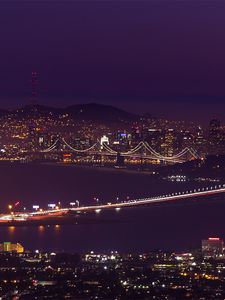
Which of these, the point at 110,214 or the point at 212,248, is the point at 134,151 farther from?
the point at 212,248

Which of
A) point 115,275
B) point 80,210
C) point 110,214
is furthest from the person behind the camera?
point 80,210

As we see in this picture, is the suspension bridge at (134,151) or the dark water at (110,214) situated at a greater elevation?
the suspension bridge at (134,151)

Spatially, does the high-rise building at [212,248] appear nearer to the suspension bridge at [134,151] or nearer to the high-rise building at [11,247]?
the high-rise building at [11,247]

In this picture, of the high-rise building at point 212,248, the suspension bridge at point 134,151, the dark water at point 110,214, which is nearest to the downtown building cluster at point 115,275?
the high-rise building at point 212,248

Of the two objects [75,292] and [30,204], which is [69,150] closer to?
[30,204]

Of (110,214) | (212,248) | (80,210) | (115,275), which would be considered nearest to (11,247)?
(212,248)

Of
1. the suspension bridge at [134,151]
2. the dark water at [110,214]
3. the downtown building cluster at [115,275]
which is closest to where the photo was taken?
the downtown building cluster at [115,275]

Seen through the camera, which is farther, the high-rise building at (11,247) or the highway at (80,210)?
the highway at (80,210)
